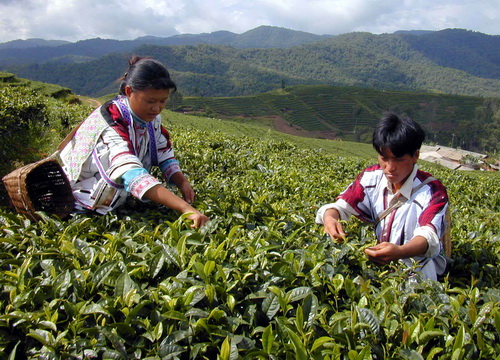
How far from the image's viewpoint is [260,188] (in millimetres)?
3457

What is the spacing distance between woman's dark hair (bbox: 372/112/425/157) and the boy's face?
0.03 meters

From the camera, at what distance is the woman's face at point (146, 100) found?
261 cm

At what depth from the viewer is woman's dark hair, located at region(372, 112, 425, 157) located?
2.34 metres

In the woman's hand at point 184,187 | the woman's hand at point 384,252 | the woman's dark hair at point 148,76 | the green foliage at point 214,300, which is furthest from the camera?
the woman's hand at point 184,187

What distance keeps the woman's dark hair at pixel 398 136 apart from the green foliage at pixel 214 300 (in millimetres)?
594

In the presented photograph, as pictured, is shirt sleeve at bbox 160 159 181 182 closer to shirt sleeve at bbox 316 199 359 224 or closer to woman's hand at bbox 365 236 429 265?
shirt sleeve at bbox 316 199 359 224

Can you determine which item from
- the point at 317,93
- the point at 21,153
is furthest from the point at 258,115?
the point at 21,153

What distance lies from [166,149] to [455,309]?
2378 millimetres

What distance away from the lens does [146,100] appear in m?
2.63

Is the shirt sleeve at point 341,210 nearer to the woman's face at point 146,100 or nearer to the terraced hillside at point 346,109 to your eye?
the woman's face at point 146,100

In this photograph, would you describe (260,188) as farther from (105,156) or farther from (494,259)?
(494,259)

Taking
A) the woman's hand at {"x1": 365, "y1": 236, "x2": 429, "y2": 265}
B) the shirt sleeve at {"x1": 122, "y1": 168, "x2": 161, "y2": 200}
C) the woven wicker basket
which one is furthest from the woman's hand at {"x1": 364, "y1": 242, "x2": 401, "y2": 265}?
the woven wicker basket

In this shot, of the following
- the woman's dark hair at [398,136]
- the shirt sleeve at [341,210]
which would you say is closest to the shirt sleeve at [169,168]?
the shirt sleeve at [341,210]

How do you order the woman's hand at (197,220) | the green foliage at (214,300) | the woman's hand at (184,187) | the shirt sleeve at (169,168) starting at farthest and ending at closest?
the shirt sleeve at (169,168), the woman's hand at (184,187), the woman's hand at (197,220), the green foliage at (214,300)
